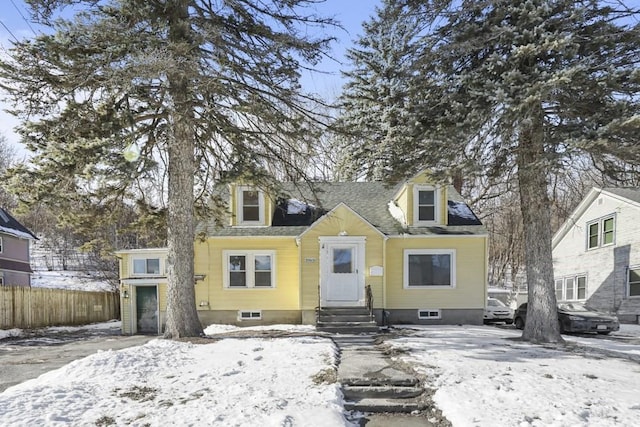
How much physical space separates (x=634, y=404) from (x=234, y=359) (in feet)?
18.8

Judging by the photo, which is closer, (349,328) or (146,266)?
(349,328)

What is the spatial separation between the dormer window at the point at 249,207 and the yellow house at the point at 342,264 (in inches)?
1.3

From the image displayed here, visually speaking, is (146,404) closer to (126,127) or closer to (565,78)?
(126,127)

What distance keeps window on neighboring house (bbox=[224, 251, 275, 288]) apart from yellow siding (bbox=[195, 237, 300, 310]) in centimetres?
17

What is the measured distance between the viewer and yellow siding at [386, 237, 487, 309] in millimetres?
14906

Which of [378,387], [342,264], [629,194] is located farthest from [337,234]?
[629,194]

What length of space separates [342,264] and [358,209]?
2764mm

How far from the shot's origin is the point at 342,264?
48.0ft

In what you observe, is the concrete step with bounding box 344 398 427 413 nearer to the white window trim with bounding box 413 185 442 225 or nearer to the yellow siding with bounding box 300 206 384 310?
the yellow siding with bounding box 300 206 384 310

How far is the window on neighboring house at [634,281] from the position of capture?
18094mm

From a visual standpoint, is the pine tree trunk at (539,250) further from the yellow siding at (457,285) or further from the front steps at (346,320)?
the yellow siding at (457,285)

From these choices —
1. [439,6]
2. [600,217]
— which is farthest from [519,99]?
[600,217]

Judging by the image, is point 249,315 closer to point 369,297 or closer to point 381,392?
point 369,297

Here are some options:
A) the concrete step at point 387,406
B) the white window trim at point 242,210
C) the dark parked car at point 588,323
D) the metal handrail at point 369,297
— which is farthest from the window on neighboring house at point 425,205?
the concrete step at point 387,406
